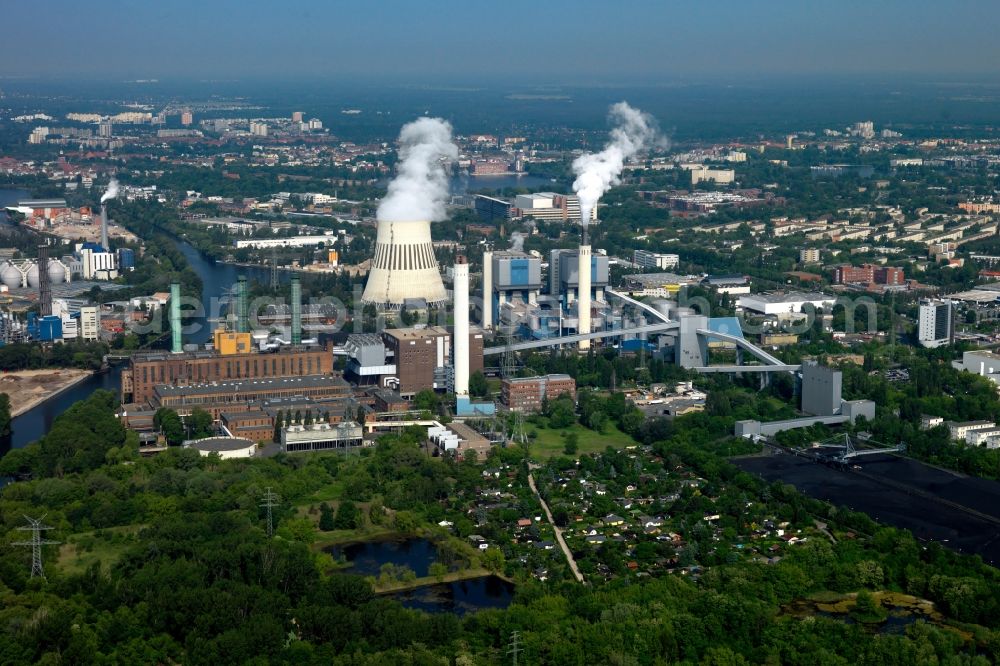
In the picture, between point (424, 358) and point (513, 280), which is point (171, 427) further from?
point (513, 280)

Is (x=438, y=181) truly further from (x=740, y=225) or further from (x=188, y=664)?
Answer: (x=188, y=664)

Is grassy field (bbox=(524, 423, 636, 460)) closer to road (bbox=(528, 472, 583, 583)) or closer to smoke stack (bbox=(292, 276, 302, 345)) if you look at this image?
road (bbox=(528, 472, 583, 583))

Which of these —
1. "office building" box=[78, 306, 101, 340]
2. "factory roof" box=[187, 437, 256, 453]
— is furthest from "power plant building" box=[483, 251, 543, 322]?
"factory roof" box=[187, 437, 256, 453]

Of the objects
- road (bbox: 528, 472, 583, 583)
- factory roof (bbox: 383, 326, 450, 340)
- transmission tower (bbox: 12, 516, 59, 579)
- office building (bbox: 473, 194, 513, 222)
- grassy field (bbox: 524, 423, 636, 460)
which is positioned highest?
office building (bbox: 473, 194, 513, 222)

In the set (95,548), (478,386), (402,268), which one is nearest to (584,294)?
(402,268)

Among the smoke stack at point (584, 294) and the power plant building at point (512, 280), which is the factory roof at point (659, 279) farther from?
the smoke stack at point (584, 294)

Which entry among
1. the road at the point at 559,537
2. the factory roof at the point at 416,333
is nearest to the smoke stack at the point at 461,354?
the factory roof at the point at 416,333
